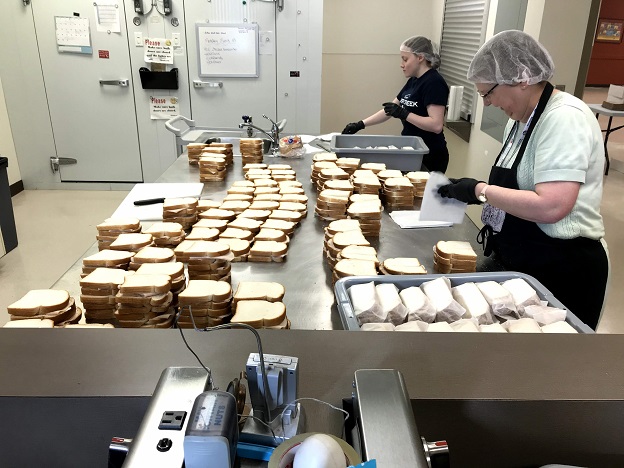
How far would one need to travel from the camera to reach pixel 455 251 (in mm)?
1761

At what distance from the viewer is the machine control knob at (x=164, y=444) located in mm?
601

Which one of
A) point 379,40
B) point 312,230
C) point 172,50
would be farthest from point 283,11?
point 312,230

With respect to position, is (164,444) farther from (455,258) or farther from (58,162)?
(58,162)

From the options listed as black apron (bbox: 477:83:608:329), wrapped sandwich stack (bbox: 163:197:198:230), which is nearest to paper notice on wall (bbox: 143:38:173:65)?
wrapped sandwich stack (bbox: 163:197:198:230)

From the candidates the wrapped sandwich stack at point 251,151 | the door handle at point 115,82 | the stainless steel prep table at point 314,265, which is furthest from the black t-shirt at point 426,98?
the door handle at point 115,82

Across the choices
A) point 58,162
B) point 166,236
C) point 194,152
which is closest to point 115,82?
point 58,162

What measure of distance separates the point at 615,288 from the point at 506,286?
266cm

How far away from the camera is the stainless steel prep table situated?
154 cm

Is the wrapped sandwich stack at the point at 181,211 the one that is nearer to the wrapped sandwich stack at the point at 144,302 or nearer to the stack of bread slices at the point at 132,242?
the stack of bread slices at the point at 132,242

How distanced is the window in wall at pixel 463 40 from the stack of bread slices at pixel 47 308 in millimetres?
4288

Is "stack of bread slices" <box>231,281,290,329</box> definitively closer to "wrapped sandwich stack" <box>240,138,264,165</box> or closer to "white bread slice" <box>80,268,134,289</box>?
"white bread slice" <box>80,268,134,289</box>

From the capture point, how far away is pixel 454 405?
793 mm

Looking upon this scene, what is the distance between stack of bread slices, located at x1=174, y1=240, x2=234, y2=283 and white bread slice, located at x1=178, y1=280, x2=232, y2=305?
165 millimetres

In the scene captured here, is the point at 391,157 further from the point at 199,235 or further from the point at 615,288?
the point at 615,288
